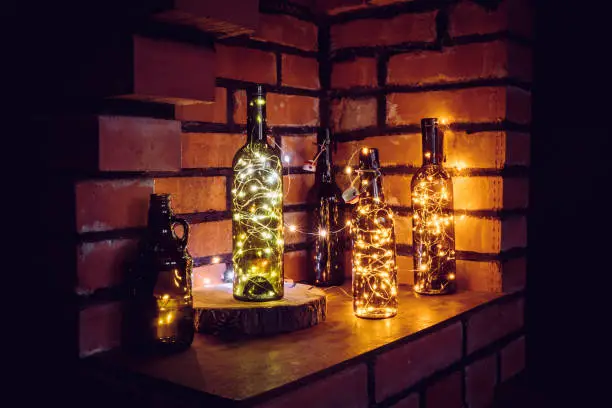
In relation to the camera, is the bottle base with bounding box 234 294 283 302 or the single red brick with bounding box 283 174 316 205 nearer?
the bottle base with bounding box 234 294 283 302

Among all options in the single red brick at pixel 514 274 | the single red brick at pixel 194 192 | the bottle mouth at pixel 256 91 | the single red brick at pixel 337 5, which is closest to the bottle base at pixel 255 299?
the single red brick at pixel 194 192

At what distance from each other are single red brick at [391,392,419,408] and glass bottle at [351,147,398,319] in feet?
0.58

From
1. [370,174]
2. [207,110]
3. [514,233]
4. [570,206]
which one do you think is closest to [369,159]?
[370,174]

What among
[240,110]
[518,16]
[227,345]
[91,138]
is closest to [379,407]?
[227,345]

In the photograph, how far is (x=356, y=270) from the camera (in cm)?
140

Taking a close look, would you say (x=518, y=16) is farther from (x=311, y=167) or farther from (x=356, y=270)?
(x=356, y=270)

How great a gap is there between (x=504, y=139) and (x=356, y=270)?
50 centimetres

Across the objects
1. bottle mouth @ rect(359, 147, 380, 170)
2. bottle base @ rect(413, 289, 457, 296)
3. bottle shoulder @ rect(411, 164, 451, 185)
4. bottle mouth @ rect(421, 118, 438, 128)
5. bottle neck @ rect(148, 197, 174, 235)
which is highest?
bottle mouth @ rect(421, 118, 438, 128)

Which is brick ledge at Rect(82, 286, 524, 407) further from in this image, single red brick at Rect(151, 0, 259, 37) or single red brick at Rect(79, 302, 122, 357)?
single red brick at Rect(151, 0, 259, 37)

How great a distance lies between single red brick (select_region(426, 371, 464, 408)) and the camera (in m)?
1.29

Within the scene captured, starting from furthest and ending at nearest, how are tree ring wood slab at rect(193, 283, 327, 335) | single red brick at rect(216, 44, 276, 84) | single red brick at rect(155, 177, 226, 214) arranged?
single red brick at rect(216, 44, 276, 84) → single red brick at rect(155, 177, 226, 214) → tree ring wood slab at rect(193, 283, 327, 335)

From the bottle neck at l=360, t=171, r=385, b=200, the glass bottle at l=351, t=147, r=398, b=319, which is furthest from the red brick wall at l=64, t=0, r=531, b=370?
the bottle neck at l=360, t=171, r=385, b=200

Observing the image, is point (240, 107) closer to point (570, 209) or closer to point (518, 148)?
point (518, 148)

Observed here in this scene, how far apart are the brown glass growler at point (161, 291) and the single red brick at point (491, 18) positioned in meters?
0.91
